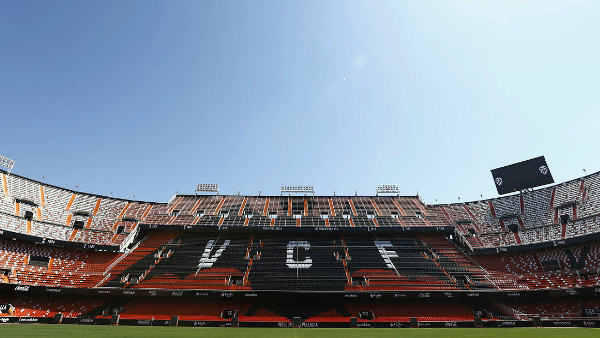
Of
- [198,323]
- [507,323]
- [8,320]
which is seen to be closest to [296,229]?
[198,323]

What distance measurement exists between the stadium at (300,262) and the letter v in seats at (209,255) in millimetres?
237

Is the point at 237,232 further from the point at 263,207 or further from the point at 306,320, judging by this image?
the point at 306,320

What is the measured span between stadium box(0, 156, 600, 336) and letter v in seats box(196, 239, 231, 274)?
0.78ft

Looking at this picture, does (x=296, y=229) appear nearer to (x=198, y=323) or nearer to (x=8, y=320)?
(x=198, y=323)

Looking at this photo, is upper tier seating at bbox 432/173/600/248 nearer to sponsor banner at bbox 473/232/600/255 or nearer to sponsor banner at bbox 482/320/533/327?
sponsor banner at bbox 473/232/600/255

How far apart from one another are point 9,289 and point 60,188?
2034cm

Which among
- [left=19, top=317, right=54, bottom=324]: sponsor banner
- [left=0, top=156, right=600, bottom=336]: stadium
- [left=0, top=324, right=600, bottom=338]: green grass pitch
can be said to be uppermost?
[left=0, top=156, right=600, bottom=336]: stadium

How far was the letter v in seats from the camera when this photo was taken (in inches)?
1484

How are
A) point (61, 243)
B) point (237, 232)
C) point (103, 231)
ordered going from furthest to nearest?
point (237, 232), point (103, 231), point (61, 243)

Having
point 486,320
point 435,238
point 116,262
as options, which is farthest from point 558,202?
point 116,262

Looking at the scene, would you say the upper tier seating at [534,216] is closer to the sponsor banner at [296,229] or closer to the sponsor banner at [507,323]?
the sponsor banner at [296,229]

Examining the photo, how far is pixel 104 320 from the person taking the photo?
28406mm

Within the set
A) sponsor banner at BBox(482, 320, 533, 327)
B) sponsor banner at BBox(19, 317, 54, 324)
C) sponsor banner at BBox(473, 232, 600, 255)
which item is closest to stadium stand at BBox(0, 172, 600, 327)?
sponsor banner at BBox(473, 232, 600, 255)

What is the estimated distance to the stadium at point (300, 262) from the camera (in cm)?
3008
